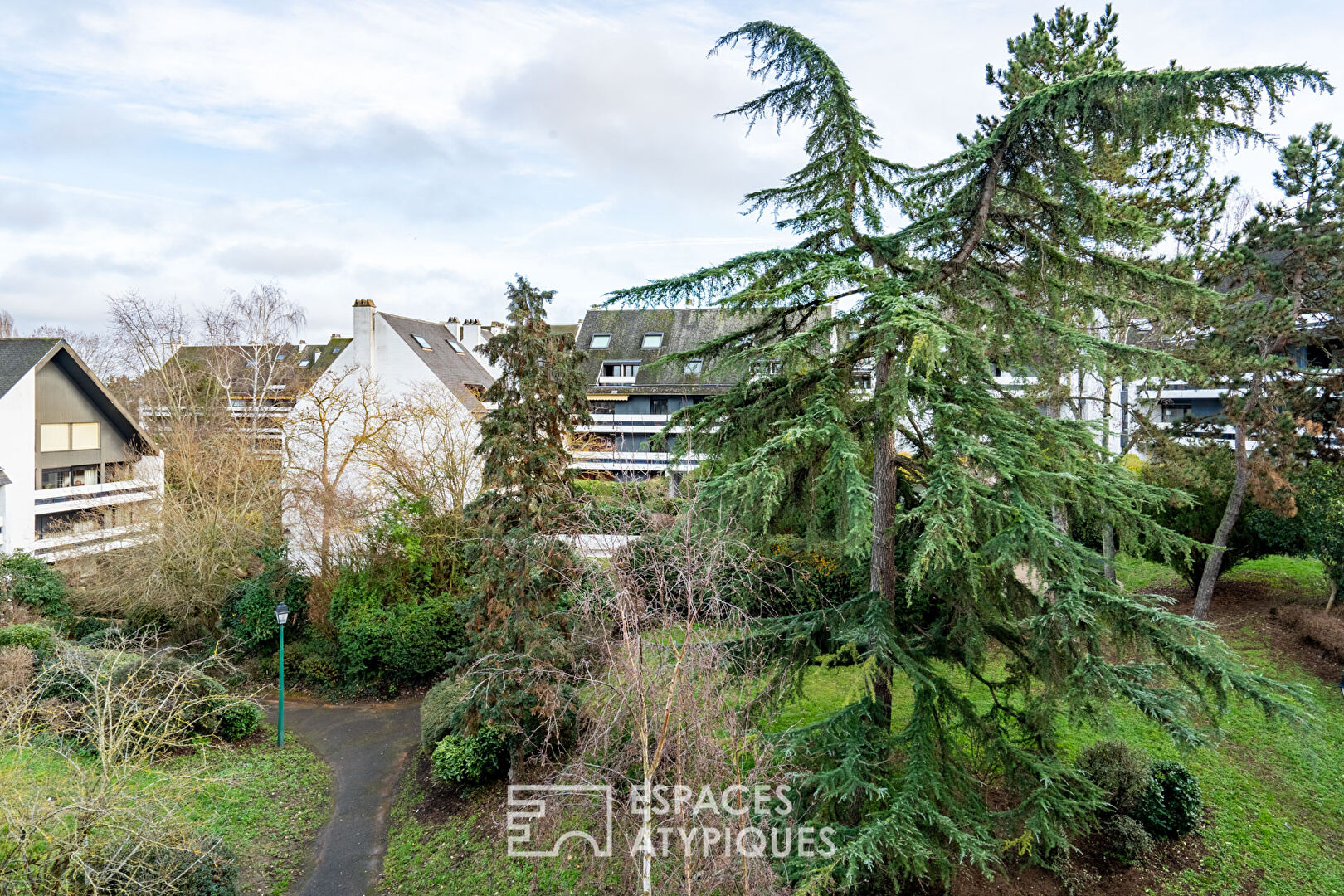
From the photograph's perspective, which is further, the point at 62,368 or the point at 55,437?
the point at 62,368

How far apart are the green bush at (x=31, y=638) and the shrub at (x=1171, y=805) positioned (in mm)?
18907

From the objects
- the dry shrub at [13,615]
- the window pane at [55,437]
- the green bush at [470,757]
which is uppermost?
the window pane at [55,437]

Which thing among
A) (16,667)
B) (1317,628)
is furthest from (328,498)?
(1317,628)

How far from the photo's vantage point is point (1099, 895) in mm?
7891

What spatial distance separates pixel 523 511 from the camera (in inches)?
427

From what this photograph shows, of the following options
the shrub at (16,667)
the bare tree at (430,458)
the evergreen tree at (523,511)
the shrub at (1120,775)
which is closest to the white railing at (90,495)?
the shrub at (16,667)

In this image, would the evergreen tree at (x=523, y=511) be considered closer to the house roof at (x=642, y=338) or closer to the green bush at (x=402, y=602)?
the green bush at (x=402, y=602)

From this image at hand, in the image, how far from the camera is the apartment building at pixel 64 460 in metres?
21.1

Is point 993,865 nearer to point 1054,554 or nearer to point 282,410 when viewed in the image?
point 1054,554

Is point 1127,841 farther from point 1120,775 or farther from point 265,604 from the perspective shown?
point 265,604

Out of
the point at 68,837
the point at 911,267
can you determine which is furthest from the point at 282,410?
the point at 911,267

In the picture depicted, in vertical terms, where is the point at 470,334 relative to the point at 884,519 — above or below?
above

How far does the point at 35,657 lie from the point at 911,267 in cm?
1766

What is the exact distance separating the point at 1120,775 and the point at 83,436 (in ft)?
100
